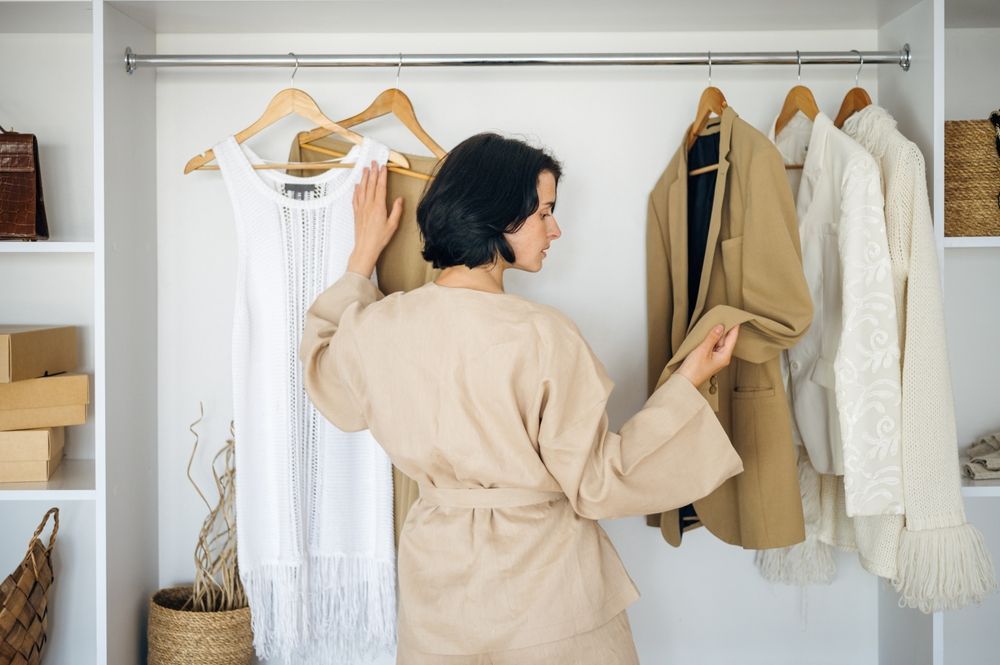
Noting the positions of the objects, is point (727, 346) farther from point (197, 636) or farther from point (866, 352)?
point (197, 636)

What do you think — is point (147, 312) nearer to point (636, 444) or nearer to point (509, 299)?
point (509, 299)

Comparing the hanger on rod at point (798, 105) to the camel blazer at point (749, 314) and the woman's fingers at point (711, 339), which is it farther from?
the woman's fingers at point (711, 339)

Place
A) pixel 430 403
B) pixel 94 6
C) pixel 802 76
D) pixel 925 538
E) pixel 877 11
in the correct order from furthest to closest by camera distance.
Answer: pixel 802 76, pixel 877 11, pixel 94 6, pixel 925 538, pixel 430 403

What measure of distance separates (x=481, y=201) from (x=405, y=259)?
1.59ft

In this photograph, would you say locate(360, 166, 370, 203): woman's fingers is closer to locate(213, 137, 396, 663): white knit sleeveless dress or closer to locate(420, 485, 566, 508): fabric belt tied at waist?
locate(213, 137, 396, 663): white knit sleeveless dress

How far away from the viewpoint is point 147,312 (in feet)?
6.69

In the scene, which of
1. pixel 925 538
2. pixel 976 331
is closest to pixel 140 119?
pixel 925 538

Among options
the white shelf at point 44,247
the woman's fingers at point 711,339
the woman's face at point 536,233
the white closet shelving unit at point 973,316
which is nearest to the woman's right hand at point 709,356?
the woman's fingers at point 711,339

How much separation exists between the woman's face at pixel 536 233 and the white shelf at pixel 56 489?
1.01 m

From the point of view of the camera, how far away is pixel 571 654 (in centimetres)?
143

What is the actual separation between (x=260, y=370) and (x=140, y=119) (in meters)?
0.66

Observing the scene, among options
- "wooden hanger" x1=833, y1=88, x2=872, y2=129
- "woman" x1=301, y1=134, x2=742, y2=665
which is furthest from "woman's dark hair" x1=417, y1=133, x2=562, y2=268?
"wooden hanger" x1=833, y1=88, x2=872, y2=129

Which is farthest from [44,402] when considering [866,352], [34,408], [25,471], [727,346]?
[866,352]

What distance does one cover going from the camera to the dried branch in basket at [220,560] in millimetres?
1939
